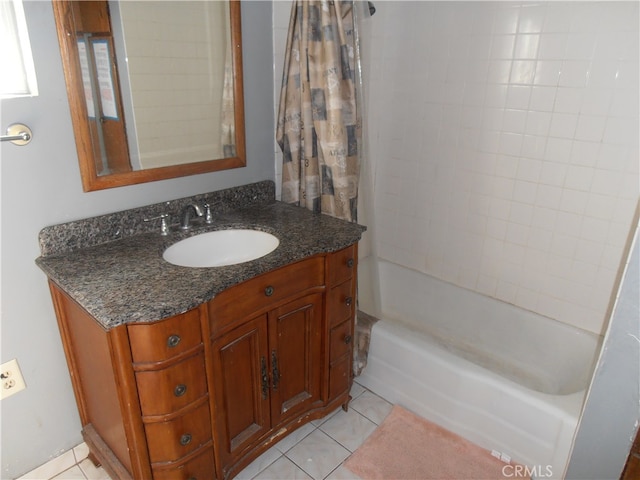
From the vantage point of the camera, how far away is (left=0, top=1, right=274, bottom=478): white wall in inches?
49.4

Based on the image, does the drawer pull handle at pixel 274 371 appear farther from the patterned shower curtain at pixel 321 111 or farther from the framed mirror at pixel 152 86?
the framed mirror at pixel 152 86

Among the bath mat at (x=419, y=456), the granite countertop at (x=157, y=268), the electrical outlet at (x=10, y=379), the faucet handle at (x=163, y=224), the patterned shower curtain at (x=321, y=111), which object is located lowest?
the bath mat at (x=419, y=456)

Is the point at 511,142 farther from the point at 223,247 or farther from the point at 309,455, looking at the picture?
the point at 309,455

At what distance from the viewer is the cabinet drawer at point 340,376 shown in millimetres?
1758

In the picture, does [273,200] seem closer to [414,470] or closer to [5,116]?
[5,116]

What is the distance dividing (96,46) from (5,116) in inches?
13.4

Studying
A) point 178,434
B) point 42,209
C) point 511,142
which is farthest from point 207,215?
point 511,142

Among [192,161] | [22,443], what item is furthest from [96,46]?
[22,443]

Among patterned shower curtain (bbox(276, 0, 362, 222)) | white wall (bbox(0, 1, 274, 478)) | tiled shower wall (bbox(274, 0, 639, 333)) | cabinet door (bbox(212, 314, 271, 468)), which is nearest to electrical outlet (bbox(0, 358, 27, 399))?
white wall (bbox(0, 1, 274, 478))

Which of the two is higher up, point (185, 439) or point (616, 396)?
point (616, 396)

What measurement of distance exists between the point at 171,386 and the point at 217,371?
6.4 inches

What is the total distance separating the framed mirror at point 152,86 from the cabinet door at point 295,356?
66 centimetres

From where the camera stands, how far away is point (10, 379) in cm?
142

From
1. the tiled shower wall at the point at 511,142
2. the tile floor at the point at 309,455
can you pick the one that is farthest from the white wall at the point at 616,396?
the tiled shower wall at the point at 511,142
